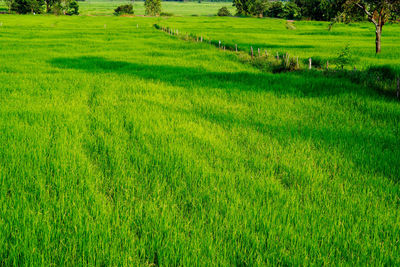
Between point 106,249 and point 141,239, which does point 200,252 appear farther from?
point 106,249

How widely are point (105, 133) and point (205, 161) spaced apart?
7.39ft

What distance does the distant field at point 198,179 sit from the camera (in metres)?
2.48

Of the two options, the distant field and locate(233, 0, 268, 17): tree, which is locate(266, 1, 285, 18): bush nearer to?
locate(233, 0, 268, 17): tree

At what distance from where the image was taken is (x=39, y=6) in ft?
261

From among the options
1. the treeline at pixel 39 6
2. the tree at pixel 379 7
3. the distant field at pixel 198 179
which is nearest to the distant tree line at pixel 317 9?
the tree at pixel 379 7

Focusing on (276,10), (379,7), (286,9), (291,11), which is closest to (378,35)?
(379,7)

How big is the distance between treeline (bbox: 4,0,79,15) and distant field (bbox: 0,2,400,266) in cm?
8653

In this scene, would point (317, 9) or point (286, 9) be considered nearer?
point (317, 9)

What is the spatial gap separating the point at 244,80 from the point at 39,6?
90211 mm

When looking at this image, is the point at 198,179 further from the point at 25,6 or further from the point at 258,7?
the point at 258,7

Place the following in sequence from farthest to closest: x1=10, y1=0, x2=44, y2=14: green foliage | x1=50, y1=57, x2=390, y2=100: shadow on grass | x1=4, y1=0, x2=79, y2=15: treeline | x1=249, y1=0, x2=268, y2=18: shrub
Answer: x1=249, y1=0, x2=268, y2=18: shrub → x1=4, y1=0, x2=79, y2=15: treeline → x1=10, y1=0, x2=44, y2=14: green foliage → x1=50, y1=57, x2=390, y2=100: shadow on grass

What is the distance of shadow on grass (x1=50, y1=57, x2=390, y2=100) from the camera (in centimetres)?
912

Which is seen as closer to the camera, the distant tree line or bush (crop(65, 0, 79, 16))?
the distant tree line

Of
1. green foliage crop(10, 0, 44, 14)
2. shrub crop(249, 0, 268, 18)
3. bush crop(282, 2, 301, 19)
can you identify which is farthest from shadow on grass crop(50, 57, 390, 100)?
shrub crop(249, 0, 268, 18)
